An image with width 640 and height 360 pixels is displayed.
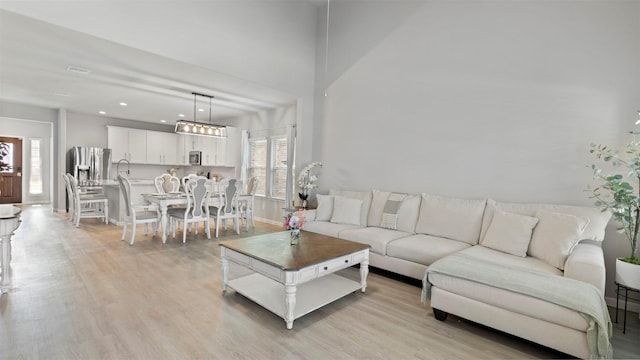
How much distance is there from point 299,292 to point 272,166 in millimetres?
4296

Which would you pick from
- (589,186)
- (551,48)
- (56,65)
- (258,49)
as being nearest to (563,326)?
(589,186)

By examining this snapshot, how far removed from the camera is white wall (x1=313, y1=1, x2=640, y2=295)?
9.92 ft

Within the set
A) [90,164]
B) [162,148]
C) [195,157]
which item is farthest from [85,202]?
[162,148]

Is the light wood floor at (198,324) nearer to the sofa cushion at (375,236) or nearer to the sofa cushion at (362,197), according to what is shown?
the sofa cushion at (375,236)

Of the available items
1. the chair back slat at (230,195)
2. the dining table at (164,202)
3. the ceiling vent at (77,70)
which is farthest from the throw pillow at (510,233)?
the ceiling vent at (77,70)

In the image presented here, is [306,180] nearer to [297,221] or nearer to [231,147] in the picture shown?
[297,221]

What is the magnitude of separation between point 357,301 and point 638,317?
259 cm

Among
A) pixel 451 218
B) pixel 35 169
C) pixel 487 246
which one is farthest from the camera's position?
pixel 35 169

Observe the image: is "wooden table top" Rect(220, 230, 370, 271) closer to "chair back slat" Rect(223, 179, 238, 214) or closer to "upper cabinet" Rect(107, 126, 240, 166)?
"chair back slat" Rect(223, 179, 238, 214)

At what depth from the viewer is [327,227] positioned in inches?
165

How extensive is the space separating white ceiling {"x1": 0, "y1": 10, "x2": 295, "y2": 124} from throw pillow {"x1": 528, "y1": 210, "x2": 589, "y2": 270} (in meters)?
4.29

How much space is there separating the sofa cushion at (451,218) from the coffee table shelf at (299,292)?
1.33 metres

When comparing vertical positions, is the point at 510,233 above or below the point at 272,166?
below

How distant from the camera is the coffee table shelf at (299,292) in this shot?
2502 mm
